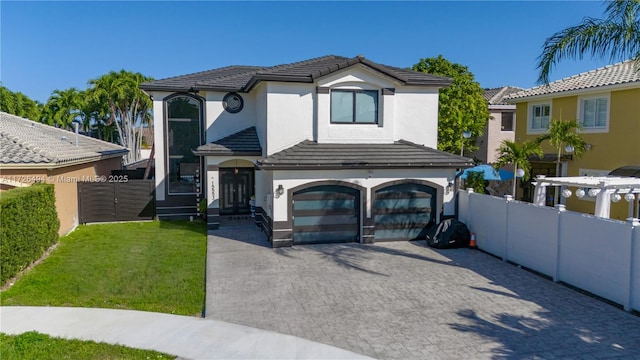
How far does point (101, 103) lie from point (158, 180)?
28.5 metres

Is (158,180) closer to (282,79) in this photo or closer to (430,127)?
(282,79)

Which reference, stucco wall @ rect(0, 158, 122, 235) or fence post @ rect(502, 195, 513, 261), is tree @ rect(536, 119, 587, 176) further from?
stucco wall @ rect(0, 158, 122, 235)

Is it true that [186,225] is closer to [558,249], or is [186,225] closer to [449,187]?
[449,187]

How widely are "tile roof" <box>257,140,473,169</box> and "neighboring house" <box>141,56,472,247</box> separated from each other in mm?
36

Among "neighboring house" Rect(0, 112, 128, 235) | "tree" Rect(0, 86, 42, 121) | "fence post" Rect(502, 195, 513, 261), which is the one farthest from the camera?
"tree" Rect(0, 86, 42, 121)

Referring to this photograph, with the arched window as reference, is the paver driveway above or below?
below

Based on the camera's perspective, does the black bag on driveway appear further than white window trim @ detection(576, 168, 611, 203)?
No

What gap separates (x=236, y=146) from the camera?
1761 centimetres

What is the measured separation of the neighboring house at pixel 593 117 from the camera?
1664 centimetres

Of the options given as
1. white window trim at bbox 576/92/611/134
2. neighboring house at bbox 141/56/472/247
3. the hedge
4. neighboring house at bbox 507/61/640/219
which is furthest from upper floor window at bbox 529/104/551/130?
the hedge

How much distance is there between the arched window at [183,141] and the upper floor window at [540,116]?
53.6ft

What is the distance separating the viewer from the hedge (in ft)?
31.8

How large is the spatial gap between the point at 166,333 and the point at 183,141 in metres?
13.3

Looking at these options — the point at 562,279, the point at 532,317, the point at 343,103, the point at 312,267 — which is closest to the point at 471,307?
the point at 532,317
